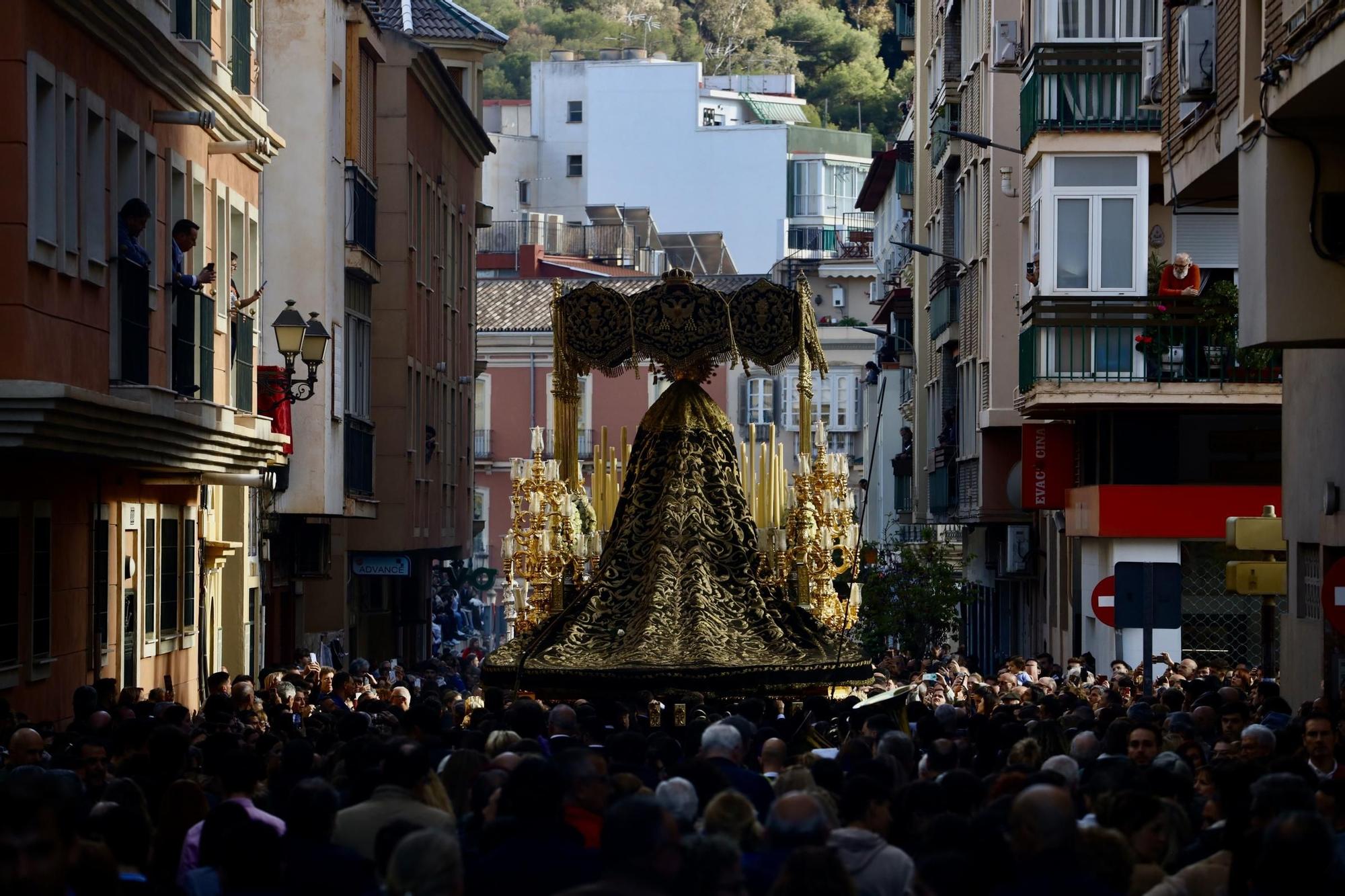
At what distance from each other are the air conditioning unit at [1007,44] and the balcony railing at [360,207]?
8.83m

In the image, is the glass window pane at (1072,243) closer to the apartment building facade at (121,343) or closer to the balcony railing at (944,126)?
the apartment building facade at (121,343)

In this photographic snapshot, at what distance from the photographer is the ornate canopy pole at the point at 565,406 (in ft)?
73.6

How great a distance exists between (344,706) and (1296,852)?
1302cm

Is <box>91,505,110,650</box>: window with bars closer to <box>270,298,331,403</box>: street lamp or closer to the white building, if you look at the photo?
<box>270,298,331,403</box>: street lamp

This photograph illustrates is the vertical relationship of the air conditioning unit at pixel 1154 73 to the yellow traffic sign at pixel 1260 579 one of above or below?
above

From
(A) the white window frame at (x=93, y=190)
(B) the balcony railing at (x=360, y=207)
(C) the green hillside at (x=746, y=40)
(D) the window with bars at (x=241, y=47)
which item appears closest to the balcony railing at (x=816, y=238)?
(C) the green hillside at (x=746, y=40)

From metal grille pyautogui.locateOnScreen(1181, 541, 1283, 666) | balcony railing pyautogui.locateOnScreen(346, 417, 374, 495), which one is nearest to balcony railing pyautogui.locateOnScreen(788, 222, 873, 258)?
balcony railing pyautogui.locateOnScreen(346, 417, 374, 495)

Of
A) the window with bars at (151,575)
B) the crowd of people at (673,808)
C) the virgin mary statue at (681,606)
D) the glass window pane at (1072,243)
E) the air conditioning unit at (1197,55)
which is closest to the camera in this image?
the crowd of people at (673,808)

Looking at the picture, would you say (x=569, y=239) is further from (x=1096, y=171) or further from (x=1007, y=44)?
(x=1096, y=171)

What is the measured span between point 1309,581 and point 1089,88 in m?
10.2

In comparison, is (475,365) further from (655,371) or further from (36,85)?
(36,85)

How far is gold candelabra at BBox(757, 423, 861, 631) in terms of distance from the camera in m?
21.7

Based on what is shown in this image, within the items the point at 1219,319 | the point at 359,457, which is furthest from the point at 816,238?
the point at 1219,319

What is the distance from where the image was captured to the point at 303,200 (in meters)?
29.9
